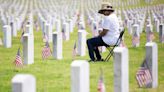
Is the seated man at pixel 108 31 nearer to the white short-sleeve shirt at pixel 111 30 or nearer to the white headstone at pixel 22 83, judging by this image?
the white short-sleeve shirt at pixel 111 30

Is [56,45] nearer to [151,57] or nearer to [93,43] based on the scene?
[93,43]

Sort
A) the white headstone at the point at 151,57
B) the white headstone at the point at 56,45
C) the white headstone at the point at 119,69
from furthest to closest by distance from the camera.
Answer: the white headstone at the point at 56,45 → the white headstone at the point at 151,57 → the white headstone at the point at 119,69

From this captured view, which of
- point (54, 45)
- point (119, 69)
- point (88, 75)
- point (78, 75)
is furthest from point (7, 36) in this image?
point (78, 75)

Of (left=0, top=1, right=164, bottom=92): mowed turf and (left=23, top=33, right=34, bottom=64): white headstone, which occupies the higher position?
(left=23, top=33, right=34, bottom=64): white headstone

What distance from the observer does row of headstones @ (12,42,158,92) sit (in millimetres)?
6712

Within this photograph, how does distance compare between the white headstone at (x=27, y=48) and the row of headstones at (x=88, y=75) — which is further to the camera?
the white headstone at (x=27, y=48)

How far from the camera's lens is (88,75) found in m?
8.33

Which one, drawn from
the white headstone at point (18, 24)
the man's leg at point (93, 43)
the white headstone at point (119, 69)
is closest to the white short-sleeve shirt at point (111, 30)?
the man's leg at point (93, 43)

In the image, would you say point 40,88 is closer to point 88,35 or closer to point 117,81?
point 117,81

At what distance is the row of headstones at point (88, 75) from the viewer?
6.71m

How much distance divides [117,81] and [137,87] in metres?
2.20

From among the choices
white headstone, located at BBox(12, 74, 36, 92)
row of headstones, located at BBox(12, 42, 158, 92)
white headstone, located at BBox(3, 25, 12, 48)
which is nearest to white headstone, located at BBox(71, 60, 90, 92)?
row of headstones, located at BBox(12, 42, 158, 92)

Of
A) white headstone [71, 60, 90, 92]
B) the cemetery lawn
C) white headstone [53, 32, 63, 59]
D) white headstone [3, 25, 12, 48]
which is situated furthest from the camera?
white headstone [3, 25, 12, 48]

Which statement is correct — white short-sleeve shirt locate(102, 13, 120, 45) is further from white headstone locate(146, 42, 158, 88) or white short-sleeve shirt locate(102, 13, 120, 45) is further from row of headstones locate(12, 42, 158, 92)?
white headstone locate(146, 42, 158, 88)
